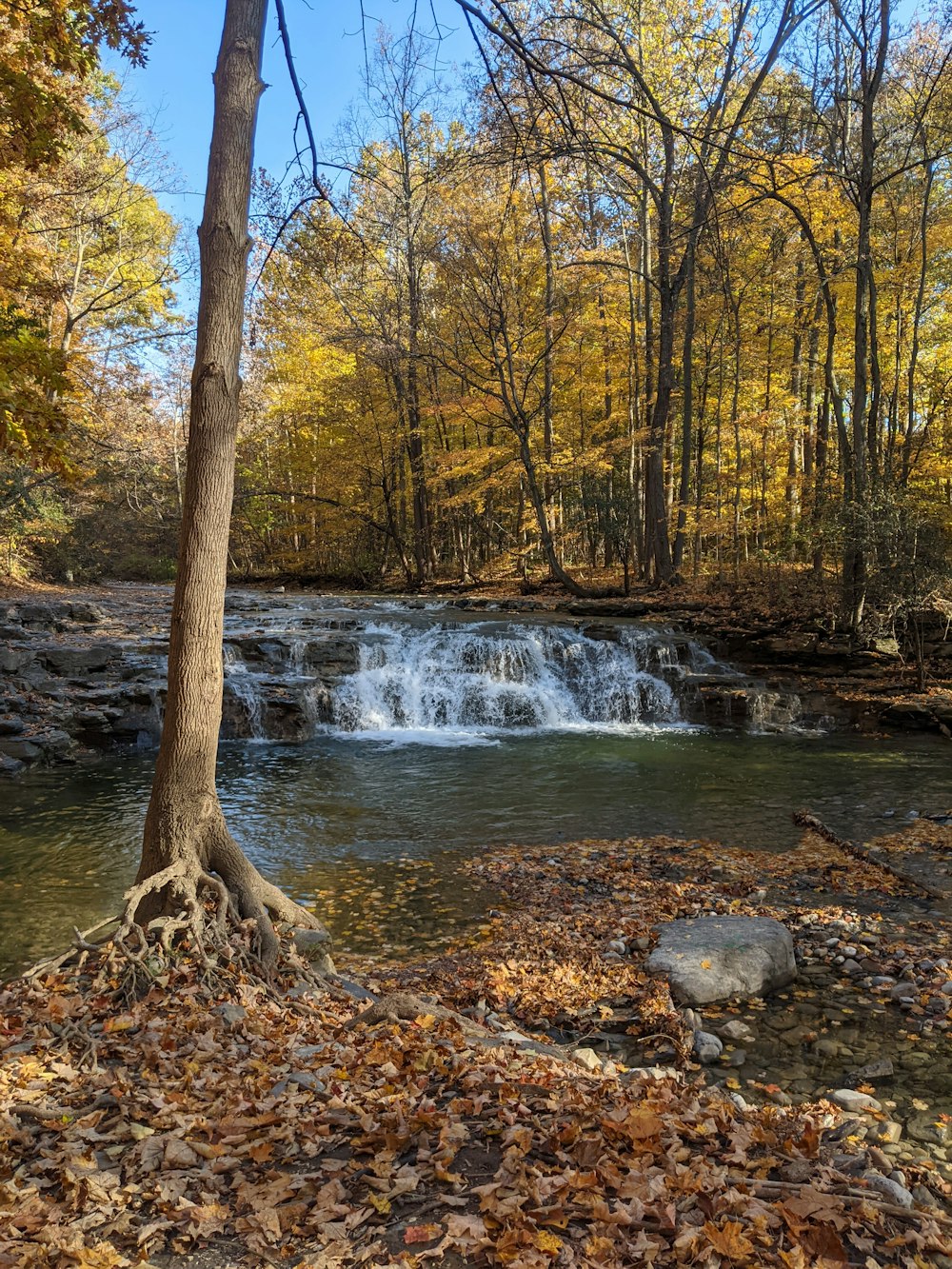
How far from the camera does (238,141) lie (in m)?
4.13

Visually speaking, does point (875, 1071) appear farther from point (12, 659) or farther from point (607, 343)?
point (607, 343)

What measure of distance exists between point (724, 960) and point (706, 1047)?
2.66 feet

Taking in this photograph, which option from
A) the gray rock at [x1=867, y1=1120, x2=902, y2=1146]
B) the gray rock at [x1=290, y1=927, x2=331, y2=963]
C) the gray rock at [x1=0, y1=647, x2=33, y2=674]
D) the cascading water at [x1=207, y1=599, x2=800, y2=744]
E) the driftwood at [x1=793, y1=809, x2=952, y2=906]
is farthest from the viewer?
the cascading water at [x1=207, y1=599, x2=800, y2=744]

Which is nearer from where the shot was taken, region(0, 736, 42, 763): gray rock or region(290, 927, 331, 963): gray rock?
region(290, 927, 331, 963): gray rock

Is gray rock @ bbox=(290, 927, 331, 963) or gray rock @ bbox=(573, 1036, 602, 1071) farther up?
gray rock @ bbox=(290, 927, 331, 963)

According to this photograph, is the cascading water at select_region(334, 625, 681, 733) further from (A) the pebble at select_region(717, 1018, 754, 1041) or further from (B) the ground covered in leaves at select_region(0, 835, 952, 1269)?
(B) the ground covered in leaves at select_region(0, 835, 952, 1269)

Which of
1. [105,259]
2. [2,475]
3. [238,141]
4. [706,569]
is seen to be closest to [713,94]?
[706,569]

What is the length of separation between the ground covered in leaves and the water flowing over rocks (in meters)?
9.28

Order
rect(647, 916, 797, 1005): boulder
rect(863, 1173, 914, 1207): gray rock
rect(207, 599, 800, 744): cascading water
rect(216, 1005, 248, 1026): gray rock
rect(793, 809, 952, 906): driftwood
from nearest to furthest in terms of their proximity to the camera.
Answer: rect(863, 1173, 914, 1207): gray rock → rect(216, 1005, 248, 1026): gray rock → rect(647, 916, 797, 1005): boulder → rect(793, 809, 952, 906): driftwood → rect(207, 599, 800, 744): cascading water

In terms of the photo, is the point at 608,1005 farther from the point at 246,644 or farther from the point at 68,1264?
the point at 246,644

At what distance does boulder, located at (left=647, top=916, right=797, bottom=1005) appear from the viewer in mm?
4617

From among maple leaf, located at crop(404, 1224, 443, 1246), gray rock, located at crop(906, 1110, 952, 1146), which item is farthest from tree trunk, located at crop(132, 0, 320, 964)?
gray rock, located at crop(906, 1110, 952, 1146)

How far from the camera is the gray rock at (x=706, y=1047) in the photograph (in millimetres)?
4023

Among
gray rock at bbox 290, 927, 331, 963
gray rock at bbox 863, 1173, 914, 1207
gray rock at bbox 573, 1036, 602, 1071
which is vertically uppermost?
gray rock at bbox 863, 1173, 914, 1207
